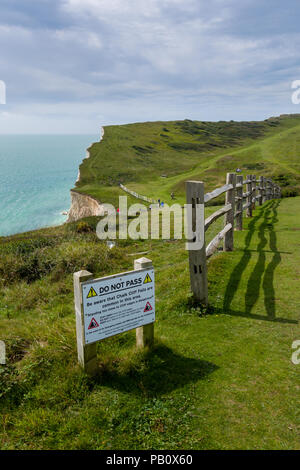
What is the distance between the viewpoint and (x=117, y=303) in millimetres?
4062

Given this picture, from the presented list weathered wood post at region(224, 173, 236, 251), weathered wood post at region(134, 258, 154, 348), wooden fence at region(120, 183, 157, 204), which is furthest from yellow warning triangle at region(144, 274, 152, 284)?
wooden fence at region(120, 183, 157, 204)

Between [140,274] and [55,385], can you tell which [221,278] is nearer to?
[140,274]

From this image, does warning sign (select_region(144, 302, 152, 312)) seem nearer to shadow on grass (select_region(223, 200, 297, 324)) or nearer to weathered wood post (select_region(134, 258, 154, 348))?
weathered wood post (select_region(134, 258, 154, 348))

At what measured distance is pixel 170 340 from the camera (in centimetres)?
512

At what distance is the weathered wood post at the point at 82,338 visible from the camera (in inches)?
148

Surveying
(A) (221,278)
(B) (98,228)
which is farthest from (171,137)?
(A) (221,278)

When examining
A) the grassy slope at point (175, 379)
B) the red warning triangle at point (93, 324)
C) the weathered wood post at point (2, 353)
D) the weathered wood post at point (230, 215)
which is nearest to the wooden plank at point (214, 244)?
the weathered wood post at point (230, 215)

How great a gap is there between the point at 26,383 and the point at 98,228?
13174 mm

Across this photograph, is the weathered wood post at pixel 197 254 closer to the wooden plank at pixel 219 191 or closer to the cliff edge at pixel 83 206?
the wooden plank at pixel 219 191

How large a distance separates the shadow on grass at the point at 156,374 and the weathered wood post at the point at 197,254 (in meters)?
1.70

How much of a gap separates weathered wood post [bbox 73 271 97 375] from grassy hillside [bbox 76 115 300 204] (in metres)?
28.6

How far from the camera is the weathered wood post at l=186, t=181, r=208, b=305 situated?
5.76 m

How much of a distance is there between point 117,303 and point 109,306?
A: 0.12m
